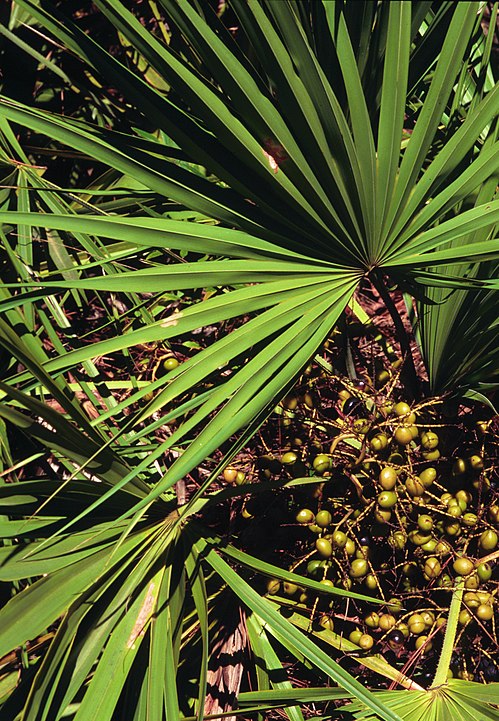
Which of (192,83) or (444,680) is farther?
(444,680)

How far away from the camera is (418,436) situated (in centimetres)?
164

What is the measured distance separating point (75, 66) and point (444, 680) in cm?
230

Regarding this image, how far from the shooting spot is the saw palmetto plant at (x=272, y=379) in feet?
3.78

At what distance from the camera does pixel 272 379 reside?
1234mm

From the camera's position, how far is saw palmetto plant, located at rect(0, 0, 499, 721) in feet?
3.78

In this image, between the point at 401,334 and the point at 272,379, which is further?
the point at 401,334

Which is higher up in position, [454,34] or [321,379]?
[454,34]

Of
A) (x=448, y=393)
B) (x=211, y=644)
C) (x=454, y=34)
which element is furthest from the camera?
(x=211, y=644)

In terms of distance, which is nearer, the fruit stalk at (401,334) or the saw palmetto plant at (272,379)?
the saw palmetto plant at (272,379)

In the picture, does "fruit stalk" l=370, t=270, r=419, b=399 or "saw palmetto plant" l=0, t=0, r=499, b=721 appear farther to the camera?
"fruit stalk" l=370, t=270, r=419, b=399

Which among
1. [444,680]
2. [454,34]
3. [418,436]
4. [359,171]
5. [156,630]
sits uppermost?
[454,34]

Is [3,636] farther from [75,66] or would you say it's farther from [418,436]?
[75,66]

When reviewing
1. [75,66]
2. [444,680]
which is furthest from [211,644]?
[75,66]

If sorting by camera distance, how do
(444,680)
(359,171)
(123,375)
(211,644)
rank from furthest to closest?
(123,375)
(211,644)
(444,680)
(359,171)
